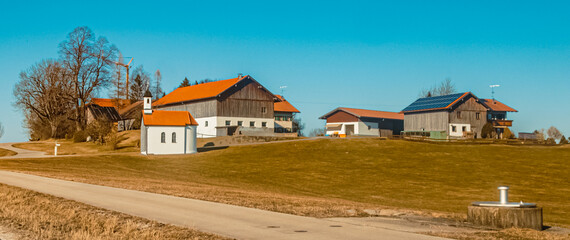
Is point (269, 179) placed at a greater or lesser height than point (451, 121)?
lesser

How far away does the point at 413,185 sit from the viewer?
111 feet

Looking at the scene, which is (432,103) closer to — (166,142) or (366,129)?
(366,129)

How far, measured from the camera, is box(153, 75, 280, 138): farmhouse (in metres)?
74.9

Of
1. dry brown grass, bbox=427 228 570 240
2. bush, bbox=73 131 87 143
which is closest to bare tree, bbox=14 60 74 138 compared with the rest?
bush, bbox=73 131 87 143

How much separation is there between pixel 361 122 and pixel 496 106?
22257 mm

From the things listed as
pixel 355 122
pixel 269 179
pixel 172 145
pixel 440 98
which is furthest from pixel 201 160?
pixel 440 98

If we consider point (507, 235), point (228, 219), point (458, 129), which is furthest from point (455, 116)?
point (228, 219)

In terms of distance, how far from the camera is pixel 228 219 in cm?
1332

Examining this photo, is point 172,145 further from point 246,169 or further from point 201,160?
point 246,169

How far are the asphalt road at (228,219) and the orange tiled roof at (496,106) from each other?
246ft

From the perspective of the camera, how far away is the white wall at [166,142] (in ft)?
177

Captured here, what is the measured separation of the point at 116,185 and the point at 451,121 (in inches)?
2604

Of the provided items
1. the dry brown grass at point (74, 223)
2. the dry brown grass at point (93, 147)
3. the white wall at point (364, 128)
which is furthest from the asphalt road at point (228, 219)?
the white wall at point (364, 128)

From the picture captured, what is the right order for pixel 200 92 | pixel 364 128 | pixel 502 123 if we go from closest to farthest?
pixel 200 92
pixel 502 123
pixel 364 128
